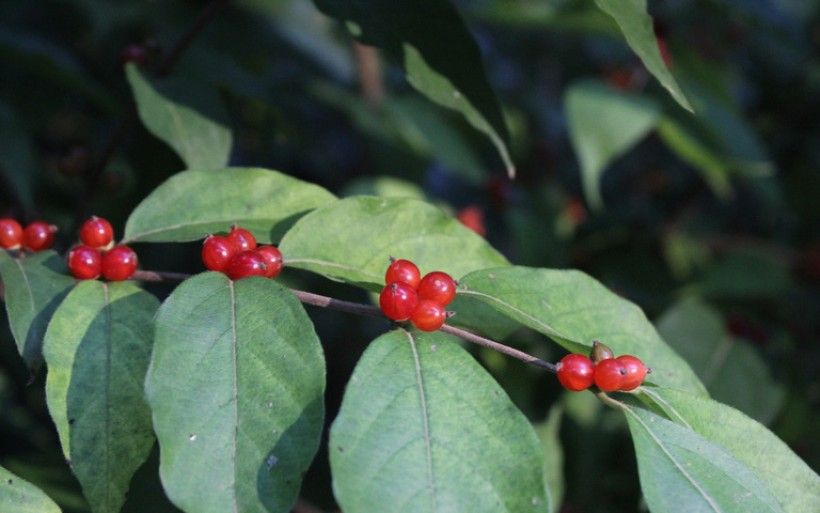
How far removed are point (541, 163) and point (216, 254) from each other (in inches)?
97.4

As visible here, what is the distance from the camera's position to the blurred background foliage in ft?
6.51

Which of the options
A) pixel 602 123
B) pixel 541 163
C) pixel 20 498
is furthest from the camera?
pixel 541 163

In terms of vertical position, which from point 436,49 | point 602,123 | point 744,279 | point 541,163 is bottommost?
point 541,163

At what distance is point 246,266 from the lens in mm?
1151

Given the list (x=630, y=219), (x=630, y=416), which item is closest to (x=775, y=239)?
(x=630, y=219)

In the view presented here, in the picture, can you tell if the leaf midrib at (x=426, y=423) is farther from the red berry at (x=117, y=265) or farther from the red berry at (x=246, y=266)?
the red berry at (x=117, y=265)

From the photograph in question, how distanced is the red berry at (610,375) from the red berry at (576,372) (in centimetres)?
1

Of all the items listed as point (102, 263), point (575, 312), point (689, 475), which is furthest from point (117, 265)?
point (689, 475)

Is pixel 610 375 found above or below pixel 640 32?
below

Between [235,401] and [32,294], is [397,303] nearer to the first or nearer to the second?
[235,401]

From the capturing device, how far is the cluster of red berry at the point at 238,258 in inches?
45.4

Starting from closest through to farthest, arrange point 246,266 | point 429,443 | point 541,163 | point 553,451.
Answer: point 429,443
point 246,266
point 553,451
point 541,163

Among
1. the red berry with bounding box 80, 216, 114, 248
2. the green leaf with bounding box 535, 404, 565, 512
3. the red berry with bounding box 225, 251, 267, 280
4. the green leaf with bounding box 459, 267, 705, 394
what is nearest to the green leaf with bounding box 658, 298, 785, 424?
the green leaf with bounding box 535, 404, 565, 512

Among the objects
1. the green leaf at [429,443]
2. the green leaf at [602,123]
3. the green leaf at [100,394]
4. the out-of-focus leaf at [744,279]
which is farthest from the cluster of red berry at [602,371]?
the out-of-focus leaf at [744,279]
